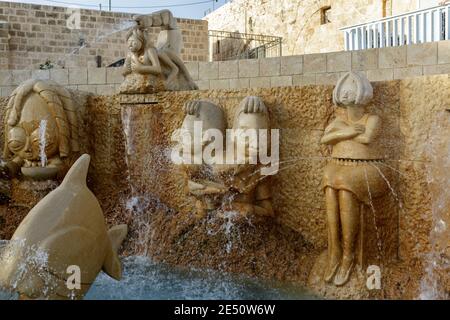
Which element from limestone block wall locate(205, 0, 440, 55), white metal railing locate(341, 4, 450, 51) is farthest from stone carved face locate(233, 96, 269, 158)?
limestone block wall locate(205, 0, 440, 55)

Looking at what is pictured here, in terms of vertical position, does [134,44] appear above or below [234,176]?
above

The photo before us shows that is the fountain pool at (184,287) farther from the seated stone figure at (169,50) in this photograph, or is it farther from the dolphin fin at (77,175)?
the seated stone figure at (169,50)

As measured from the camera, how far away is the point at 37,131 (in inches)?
178

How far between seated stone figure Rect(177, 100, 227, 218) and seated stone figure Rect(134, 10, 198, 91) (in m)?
0.94

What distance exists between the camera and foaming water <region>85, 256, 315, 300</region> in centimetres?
356

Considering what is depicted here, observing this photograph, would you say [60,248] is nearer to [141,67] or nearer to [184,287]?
[184,287]

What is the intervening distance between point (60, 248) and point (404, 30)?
23.1 ft

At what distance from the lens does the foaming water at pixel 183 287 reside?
3559 millimetres

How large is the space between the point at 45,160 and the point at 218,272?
1832 mm

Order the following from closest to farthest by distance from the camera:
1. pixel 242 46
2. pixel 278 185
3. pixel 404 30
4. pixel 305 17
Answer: pixel 278 185 → pixel 404 30 → pixel 305 17 → pixel 242 46

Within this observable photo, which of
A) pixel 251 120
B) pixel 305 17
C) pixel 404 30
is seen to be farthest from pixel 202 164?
pixel 305 17

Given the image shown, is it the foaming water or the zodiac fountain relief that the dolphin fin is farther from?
the zodiac fountain relief

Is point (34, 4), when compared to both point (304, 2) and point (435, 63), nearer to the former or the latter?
point (304, 2)

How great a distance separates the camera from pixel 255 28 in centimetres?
1784
